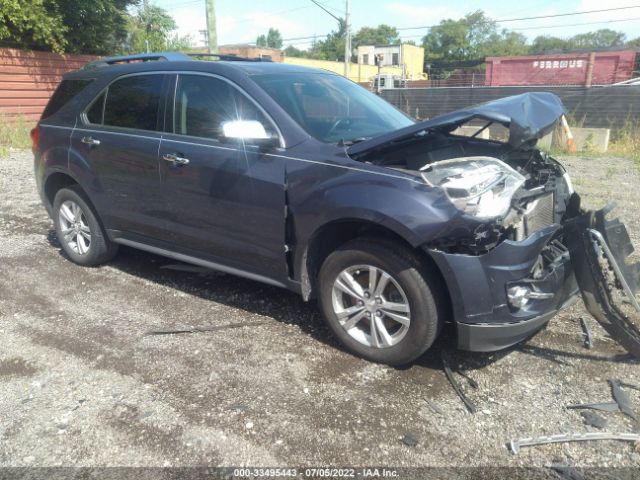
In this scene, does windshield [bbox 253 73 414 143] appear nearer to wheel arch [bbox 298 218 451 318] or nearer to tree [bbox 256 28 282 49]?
wheel arch [bbox 298 218 451 318]

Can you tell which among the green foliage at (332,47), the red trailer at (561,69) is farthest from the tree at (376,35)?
the red trailer at (561,69)

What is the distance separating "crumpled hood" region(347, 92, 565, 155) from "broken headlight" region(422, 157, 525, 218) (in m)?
0.20

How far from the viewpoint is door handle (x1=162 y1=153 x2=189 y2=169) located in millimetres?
3959

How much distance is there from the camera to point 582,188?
27.1ft

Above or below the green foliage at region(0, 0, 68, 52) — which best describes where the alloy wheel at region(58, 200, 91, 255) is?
below

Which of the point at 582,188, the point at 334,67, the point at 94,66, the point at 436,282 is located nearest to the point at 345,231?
the point at 436,282

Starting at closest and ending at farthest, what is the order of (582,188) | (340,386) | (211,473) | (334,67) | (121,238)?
1. (211,473)
2. (340,386)
3. (121,238)
4. (582,188)
5. (334,67)

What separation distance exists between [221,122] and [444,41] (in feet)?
315

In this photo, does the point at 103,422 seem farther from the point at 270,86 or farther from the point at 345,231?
the point at 270,86

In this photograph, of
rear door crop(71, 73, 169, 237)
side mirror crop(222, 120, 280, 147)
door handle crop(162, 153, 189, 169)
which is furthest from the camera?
rear door crop(71, 73, 169, 237)

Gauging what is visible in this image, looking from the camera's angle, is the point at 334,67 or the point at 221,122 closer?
the point at 221,122

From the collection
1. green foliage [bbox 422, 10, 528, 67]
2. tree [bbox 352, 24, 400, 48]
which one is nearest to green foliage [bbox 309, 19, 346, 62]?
tree [bbox 352, 24, 400, 48]

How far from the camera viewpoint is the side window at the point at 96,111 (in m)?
4.76

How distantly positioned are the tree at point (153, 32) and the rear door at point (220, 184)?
18.4 metres
